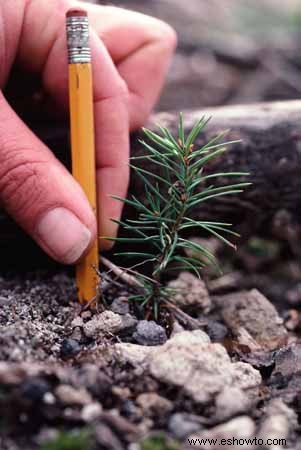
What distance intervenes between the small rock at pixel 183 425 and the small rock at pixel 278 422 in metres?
0.13

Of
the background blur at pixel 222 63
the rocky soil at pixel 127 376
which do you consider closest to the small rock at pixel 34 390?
the rocky soil at pixel 127 376

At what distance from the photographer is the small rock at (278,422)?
130 cm

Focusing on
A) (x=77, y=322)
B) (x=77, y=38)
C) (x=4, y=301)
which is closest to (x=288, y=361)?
(x=77, y=322)

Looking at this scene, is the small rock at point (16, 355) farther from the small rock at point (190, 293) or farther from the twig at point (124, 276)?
the small rock at point (190, 293)

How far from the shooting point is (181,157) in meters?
1.76

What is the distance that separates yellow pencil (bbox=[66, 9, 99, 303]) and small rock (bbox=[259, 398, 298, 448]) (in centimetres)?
66

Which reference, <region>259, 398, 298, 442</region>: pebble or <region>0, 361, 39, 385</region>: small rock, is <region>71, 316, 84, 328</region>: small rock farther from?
<region>259, 398, 298, 442</region>: pebble

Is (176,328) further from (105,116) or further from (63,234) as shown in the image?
(105,116)

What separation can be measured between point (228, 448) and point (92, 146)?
3.33 feet

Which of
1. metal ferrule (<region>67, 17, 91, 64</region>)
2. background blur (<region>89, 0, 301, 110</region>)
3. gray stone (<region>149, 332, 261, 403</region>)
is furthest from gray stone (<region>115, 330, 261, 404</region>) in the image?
background blur (<region>89, 0, 301, 110</region>)

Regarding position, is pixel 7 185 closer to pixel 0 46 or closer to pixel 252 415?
pixel 0 46

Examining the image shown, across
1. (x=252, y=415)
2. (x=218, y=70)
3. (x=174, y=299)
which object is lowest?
(x=218, y=70)

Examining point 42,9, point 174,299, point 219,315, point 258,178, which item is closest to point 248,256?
point 258,178

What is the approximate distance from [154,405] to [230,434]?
0.54 feet
